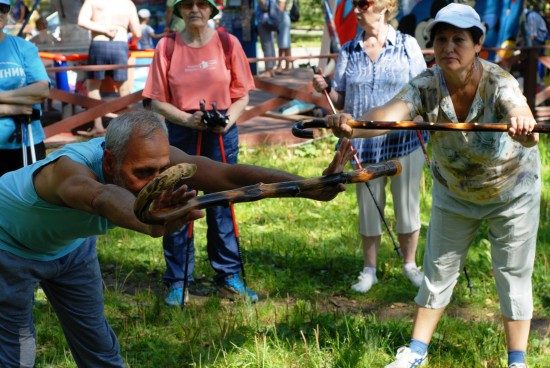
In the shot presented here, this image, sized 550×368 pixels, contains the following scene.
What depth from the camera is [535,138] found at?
12.4 feet

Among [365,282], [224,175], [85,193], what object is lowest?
[365,282]

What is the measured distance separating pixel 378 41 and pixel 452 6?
1691 mm

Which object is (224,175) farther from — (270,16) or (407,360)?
(270,16)

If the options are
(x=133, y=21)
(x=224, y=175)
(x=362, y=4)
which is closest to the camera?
(x=224, y=175)

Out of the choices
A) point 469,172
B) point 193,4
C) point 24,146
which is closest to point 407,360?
point 469,172

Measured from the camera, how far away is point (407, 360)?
178 inches

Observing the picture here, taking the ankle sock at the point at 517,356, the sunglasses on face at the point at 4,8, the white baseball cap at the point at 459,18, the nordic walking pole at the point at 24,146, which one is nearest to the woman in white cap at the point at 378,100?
the ankle sock at the point at 517,356

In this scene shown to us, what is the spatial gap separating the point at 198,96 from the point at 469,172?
2.18 meters

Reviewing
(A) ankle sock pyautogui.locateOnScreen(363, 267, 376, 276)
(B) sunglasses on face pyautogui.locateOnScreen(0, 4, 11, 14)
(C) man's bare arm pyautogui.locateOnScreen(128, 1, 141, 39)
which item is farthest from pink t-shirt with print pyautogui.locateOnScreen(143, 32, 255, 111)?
(C) man's bare arm pyautogui.locateOnScreen(128, 1, 141, 39)

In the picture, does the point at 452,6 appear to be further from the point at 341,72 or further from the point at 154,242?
the point at 154,242

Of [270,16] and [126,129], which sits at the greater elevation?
[126,129]

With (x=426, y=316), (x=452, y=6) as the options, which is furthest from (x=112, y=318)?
(x=452, y=6)

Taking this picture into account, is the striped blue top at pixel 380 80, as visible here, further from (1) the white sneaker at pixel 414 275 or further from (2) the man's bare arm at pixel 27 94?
(2) the man's bare arm at pixel 27 94

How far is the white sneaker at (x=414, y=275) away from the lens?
5.98 metres
